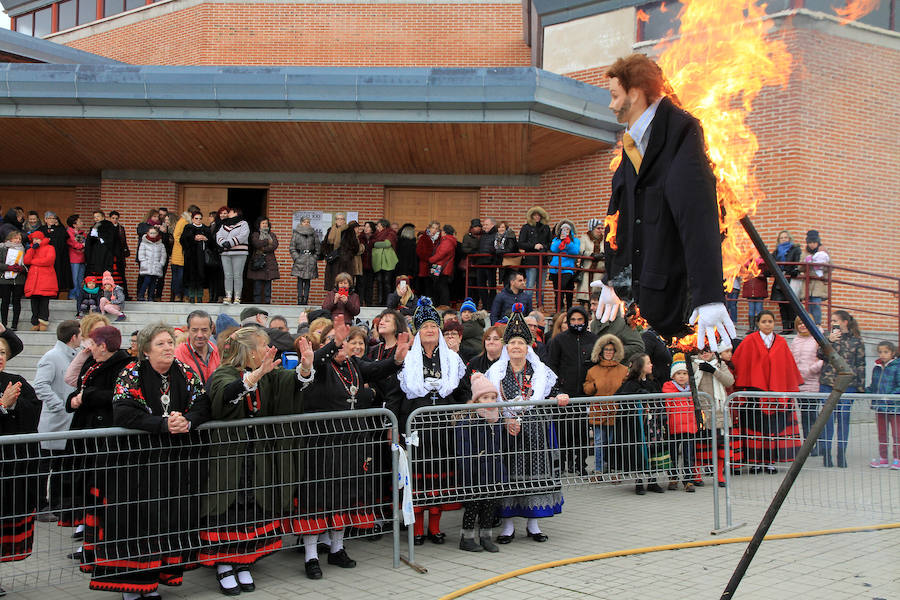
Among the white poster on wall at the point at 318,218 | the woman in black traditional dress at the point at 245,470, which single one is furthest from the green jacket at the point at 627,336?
the white poster on wall at the point at 318,218

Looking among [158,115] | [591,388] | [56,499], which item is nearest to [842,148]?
[591,388]

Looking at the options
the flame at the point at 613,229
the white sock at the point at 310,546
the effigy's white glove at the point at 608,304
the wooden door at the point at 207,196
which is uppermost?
the wooden door at the point at 207,196

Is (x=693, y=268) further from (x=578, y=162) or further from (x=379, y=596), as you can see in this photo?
(x=578, y=162)

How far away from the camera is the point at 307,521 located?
5.91 metres

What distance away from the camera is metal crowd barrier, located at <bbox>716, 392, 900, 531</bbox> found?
7.46 meters

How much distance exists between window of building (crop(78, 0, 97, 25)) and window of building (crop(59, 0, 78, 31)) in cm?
24

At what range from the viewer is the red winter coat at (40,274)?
13250mm

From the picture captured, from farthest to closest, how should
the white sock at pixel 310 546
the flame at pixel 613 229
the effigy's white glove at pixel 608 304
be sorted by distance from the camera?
the white sock at pixel 310 546, the effigy's white glove at pixel 608 304, the flame at pixel 613 229

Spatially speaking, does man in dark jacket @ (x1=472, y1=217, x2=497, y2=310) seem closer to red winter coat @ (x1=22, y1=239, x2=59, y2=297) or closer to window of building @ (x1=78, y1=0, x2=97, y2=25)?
red winter coat @ (x1=22, y1=239, x2=59, y2=297)

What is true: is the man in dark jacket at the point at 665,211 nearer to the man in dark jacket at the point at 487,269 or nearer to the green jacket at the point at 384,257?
the man in dark jacket at the point at 487,269

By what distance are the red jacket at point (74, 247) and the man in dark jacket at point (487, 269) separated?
709 centimetres

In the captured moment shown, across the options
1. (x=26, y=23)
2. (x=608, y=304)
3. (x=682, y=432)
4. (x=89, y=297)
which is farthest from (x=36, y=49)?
(x=608, y=304)

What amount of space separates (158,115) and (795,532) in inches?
527

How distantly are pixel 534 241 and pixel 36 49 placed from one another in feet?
45.4
